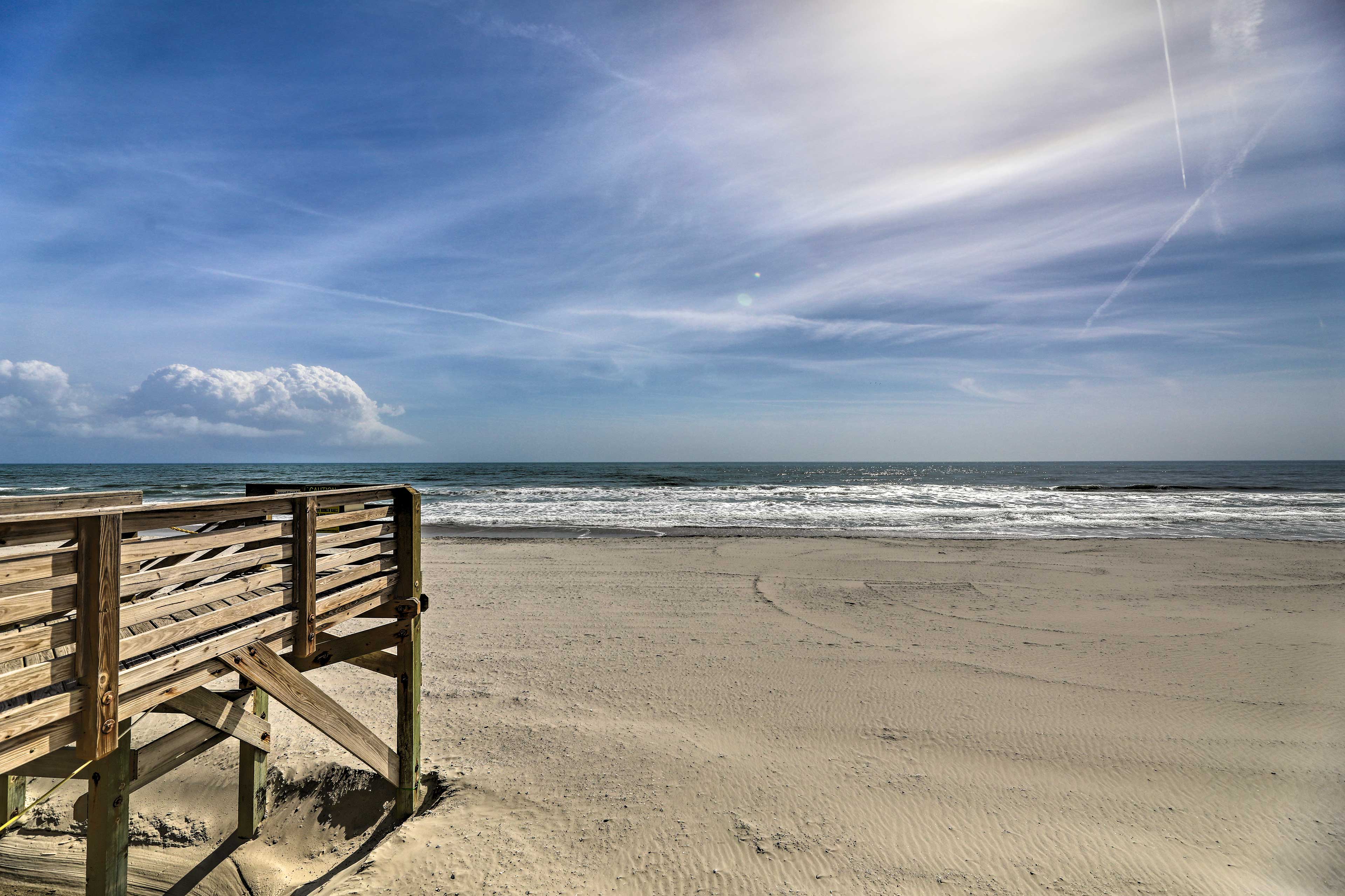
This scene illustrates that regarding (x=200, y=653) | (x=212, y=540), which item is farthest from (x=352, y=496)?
(x=200, y=653)

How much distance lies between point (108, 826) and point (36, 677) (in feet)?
6.42

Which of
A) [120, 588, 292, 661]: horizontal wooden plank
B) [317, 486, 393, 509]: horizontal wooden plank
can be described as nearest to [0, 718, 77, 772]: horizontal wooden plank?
[120, 588, 292, 661]: horizontal wooden plank

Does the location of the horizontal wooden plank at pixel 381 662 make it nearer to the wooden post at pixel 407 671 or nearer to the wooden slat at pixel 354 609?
the wooden post at pixel 407 671

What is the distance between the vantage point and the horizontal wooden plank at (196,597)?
306cm

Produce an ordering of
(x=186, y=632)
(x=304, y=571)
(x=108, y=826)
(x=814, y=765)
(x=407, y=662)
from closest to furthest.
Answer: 1. (x=186, y=632)
2. (x=108, y=826)
3. (x=304, y=571)
4. (x=407, y=662)
5. (x=814, y=765)

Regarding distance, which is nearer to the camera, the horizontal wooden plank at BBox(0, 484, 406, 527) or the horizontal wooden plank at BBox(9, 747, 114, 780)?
the horizontal wooden plank at BBox(0, 484, 406, 527)

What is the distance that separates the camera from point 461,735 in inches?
246

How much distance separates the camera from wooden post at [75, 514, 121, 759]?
2.76 meters

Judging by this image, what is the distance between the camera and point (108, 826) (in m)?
3.82

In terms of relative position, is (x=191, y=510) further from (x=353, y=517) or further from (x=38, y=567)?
(x=353, y=517)

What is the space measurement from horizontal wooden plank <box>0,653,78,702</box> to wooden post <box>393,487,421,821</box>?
7.76 ft

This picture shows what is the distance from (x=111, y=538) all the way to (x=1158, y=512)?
34336 mm

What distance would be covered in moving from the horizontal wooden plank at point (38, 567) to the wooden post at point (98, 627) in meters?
0.04

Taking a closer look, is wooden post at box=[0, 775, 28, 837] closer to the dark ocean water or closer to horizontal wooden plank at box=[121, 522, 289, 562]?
horizontal wooden plank at box=[121, 522, 289, 562]
